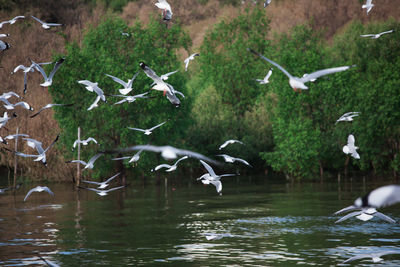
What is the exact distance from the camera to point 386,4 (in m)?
99.1

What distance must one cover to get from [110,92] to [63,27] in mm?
27983

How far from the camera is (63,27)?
3246 inches

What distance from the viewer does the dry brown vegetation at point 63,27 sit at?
59.4 m

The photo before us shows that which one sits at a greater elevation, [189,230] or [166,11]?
[166,11]

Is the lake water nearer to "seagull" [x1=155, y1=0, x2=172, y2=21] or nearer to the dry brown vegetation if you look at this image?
the dry brown vegetation

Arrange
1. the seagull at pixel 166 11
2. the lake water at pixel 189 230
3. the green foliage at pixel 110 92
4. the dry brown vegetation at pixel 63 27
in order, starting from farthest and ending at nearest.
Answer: the dry brown vegetation at pixel 63 27 < the green foliage at pixel 110 92 < the lake water at pixel 189 230 < the seagull at pixel 166 11

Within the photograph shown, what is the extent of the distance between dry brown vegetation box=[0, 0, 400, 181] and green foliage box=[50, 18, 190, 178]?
3.00 metres

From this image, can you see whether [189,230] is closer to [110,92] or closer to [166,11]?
[166,11]

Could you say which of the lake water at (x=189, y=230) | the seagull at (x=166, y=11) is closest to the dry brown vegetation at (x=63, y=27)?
the lake water at (x=189, y=230)

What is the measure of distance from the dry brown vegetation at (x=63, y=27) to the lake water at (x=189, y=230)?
6254 millimetres

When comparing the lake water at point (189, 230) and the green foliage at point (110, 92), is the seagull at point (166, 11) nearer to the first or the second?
the lake water at point (189, 230)

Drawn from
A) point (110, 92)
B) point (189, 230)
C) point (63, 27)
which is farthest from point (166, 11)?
point (63, 27)

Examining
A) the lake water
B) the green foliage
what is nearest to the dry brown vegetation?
the green foliage

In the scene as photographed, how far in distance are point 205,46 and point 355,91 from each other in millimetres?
34132
